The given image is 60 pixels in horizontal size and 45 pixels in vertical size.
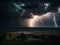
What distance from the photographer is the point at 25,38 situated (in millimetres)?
3996

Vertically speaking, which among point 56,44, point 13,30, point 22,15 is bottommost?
point 56,44

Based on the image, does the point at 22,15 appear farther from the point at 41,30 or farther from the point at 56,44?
the point at 56,44

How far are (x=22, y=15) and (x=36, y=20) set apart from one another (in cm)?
30

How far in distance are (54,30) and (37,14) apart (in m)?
0.46

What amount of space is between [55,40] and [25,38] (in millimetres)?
585

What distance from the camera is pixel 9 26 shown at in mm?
4055

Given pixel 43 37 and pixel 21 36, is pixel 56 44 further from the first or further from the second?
pixel 21 36

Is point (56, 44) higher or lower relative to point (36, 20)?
lower

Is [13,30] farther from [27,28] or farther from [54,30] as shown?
[54,30]

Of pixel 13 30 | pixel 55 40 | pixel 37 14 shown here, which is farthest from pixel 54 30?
pixel 13 30

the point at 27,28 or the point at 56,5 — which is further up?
the point at 56,5

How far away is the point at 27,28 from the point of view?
404 centimetres

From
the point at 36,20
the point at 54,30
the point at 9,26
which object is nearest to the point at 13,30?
the point at 9,26

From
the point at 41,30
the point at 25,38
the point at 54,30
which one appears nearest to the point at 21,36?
the point at 25,38
